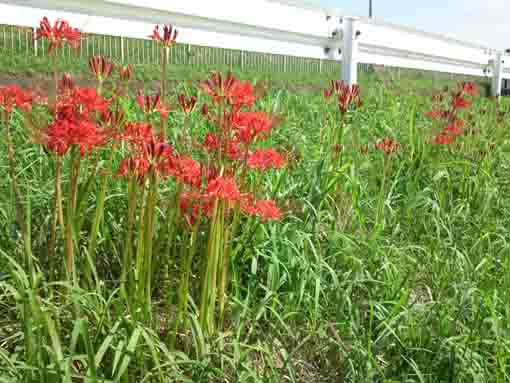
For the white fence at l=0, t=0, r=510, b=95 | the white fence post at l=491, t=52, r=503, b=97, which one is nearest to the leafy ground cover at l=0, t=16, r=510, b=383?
the white fence at l=0, t=0, r=510, b=95

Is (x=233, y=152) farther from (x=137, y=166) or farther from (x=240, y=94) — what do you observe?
(x=137, y=166)

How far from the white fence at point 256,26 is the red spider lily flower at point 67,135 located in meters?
2.62

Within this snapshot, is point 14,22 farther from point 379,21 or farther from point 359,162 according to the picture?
point 379,21

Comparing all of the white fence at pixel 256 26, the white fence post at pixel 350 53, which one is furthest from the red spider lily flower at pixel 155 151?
the white fence post at pixel 350 53

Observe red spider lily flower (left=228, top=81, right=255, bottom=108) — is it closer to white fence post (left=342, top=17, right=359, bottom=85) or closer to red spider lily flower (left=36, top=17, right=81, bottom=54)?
red spider lily flower (left=36, top=17, right=81, bottom=54)

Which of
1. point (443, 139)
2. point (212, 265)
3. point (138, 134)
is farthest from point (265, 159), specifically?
point (443, 139)

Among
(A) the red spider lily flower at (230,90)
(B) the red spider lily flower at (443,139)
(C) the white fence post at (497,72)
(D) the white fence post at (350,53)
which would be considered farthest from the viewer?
(C) the white fence post at (497,72)

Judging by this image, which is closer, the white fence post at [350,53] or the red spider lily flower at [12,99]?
the red spider lily flower at [12,99]

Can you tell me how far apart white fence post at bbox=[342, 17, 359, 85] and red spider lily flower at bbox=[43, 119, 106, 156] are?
5.51 metres

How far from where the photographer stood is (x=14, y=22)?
3.94 m

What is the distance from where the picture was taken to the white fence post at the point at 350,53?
22.9 feet

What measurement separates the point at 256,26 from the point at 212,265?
4366 mm

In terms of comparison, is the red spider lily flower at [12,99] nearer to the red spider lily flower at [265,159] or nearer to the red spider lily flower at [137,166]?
the red spider lily flower at [137,166]

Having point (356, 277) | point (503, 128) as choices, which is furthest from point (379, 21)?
point (356, 277)
